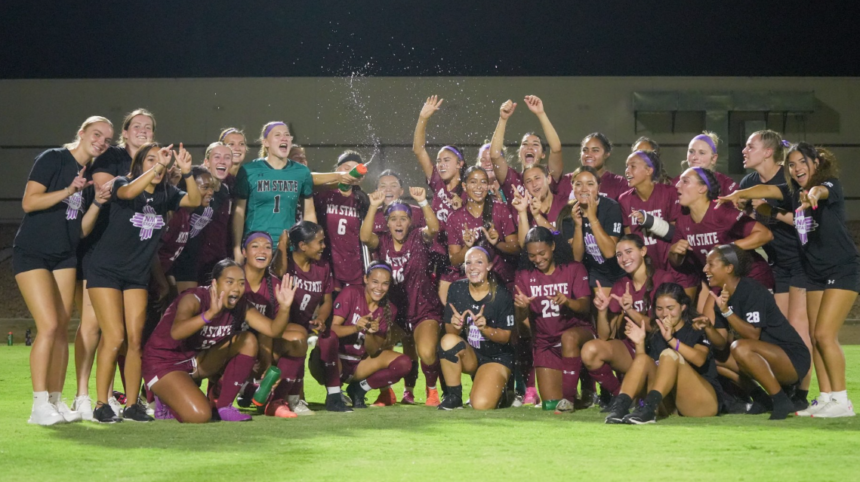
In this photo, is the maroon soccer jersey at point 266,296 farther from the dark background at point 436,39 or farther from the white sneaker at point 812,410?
the dark background at point 436,39

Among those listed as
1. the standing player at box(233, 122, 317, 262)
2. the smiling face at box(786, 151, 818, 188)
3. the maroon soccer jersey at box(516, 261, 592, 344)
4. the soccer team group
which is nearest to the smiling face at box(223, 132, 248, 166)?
the soccer team group

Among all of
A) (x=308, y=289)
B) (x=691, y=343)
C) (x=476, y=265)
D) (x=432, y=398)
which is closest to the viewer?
(x=691, y=343)

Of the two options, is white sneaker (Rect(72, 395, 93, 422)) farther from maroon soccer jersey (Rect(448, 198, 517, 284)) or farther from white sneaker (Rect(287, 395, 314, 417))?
maroon soccer jersey (Rect(448, 198, 517, 284))

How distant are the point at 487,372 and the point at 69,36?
13.1 metres

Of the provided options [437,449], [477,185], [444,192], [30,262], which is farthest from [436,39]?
[437,449]

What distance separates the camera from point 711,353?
583 centimetres

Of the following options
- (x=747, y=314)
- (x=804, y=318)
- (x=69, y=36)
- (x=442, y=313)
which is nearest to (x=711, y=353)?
(x=747, y=314)

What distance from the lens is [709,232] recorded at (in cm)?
624

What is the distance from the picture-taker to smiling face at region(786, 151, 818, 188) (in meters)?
5.82

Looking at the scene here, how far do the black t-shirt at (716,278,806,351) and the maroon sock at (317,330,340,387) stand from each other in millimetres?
2741

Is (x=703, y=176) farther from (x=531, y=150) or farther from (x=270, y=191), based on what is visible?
(x=270, y=191)

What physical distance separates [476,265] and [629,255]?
1068mm

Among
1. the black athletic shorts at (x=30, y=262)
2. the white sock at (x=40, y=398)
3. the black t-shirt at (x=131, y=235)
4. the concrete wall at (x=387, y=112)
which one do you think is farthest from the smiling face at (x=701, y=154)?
the concrete wall at (x=387, y=112)

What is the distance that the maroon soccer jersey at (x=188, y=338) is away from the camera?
5648 millimetres
